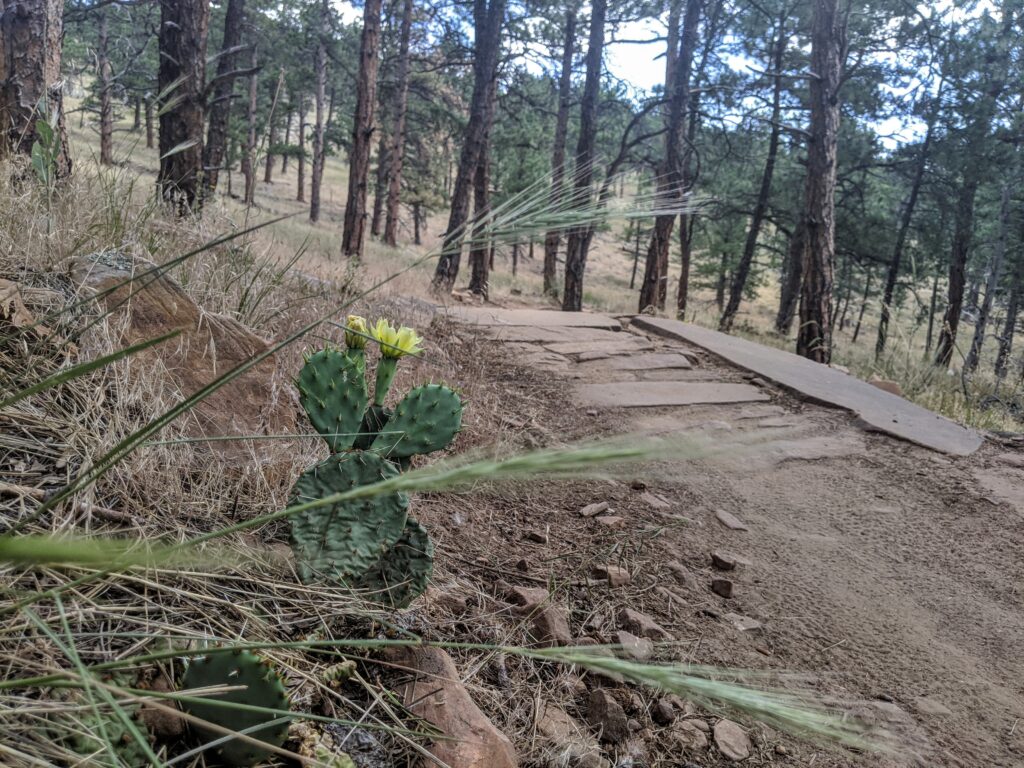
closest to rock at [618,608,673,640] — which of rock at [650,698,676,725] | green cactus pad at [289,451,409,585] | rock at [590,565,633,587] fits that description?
rock at [590,565,633,587]

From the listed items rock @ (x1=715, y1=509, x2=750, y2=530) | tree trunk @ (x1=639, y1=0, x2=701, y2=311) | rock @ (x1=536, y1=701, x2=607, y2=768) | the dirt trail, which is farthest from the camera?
tree trunk @ (x1=639, y1=0, x2=701, y2=311)

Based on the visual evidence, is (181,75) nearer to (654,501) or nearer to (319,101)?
(654,501)

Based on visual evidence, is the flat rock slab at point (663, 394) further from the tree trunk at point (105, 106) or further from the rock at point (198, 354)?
the tree trunk at point (105, 106)

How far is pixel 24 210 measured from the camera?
90.6 inches

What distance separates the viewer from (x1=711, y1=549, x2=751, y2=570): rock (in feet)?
8.41

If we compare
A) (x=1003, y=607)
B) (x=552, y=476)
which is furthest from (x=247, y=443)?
(x=1003, y=607)

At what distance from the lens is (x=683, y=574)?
2.45 m

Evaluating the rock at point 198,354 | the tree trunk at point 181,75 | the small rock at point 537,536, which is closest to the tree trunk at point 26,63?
the tree trunk at point 181,75

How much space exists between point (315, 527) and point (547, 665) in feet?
2.52

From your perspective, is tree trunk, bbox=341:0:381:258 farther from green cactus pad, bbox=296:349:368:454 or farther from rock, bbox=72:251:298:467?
green cactus pad, bbox=296:349:368:454

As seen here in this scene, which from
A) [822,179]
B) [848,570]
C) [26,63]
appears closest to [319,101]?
[822,179]

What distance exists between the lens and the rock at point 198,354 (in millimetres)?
1997

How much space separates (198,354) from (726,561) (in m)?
2.08

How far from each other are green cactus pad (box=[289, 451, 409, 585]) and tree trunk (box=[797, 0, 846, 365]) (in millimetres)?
7139
